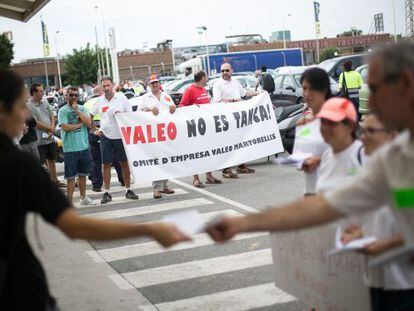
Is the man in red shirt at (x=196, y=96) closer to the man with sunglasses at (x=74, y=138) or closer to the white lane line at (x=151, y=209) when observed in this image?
the white lane line at (x=151, y=209)

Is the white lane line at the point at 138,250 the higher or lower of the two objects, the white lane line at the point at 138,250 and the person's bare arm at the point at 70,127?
the lower

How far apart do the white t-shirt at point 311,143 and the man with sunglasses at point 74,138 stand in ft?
22.2

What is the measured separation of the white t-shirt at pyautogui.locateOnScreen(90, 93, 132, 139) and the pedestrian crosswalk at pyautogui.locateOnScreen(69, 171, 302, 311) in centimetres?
201

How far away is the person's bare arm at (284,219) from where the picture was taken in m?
2.75

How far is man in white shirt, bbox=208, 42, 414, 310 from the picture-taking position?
7.70 feet

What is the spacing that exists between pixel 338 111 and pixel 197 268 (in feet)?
12.3

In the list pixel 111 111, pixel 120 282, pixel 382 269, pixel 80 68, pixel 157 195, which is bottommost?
pixel 120 282

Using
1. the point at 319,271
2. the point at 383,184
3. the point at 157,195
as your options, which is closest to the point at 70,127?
the point at 157,195

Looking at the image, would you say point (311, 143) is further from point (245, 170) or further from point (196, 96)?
point (245, 170)

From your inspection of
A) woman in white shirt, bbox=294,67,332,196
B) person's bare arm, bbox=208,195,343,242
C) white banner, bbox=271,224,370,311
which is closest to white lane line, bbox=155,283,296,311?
white banner, bbox=271,224,370,311

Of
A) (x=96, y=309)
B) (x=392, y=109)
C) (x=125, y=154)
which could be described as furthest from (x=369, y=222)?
(x=125, y=154)

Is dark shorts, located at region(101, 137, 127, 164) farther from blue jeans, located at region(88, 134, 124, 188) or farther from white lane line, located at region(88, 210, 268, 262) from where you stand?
white lane line, located at region(88, 210, 268, 262)

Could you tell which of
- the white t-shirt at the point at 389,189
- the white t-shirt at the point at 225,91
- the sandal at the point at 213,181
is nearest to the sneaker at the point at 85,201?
the sandal at the point at 213,181

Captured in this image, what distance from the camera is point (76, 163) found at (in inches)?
444
